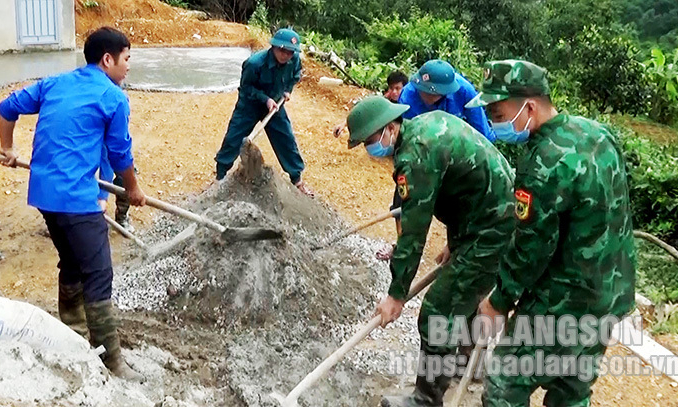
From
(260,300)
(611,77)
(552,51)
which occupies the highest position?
(260,300)

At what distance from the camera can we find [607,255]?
2748 mm

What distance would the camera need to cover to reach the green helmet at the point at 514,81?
8.87 feet

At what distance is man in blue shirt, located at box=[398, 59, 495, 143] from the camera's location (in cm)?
482

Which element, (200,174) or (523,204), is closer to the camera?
(523,204)

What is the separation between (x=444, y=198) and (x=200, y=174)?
447 cm

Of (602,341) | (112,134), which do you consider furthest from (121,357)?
(602,341)

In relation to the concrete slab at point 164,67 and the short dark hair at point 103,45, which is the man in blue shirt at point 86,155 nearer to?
the short dark hair at point 103,45

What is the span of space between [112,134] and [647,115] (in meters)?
14.1

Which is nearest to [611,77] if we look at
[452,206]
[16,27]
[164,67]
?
[164,67]

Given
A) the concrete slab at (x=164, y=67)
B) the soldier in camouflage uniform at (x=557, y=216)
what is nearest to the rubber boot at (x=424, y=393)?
the soldier in camouflage uniform at (x=557, y=216)

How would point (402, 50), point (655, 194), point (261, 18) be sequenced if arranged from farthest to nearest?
point (261, 18), point (402, 50), point (655, 194)

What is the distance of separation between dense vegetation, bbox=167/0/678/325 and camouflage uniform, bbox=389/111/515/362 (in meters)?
2.88

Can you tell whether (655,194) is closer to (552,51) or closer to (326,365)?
(326,365)

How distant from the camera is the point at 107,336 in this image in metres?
3.54
